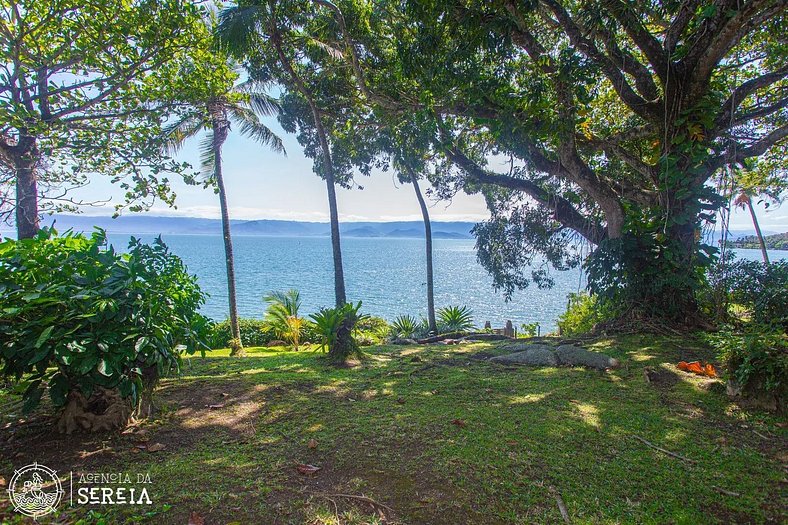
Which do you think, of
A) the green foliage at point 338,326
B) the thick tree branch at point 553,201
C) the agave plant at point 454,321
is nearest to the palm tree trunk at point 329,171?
the green foliage at point 338,326

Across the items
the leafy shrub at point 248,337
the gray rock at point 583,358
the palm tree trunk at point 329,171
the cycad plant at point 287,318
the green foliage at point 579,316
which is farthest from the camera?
the leafy shrub at point 248,337

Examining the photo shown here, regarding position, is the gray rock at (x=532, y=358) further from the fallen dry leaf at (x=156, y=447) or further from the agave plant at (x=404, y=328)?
the agave plant at (x=404, y=328)

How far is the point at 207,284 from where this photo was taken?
2188 inches

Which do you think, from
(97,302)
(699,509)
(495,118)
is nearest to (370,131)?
(495,118)

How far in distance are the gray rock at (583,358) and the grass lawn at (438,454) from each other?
0.69 m

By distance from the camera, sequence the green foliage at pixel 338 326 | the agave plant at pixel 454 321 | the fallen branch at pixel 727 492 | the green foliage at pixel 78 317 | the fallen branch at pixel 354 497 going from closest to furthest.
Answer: the fallen branch at pixel 354 497
the fallen branch at pixel 727 492
the green foliage at pixel 78 317
the green foliage at pixel 338 326
the agave plant at pixel 454 321

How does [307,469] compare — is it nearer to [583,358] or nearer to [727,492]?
[727,492]

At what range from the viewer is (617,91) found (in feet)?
23.5

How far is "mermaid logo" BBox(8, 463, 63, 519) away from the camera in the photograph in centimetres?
223

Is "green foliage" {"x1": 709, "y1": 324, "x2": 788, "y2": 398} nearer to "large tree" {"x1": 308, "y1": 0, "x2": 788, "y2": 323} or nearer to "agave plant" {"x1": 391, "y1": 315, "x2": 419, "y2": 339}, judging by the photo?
"large tree" {"x1": 308, "y1": 0, "x2": 788, "y2": 323}

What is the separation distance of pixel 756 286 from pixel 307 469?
7739mm

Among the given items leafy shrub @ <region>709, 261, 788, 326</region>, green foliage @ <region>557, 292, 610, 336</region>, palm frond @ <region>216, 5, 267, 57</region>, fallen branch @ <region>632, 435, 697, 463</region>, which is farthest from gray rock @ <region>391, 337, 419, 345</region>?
palm frond @ <region>216, 5, 267, 57</region>

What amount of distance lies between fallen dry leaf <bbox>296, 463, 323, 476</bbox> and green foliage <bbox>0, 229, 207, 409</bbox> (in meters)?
1.40

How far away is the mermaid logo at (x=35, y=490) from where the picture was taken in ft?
7.31
